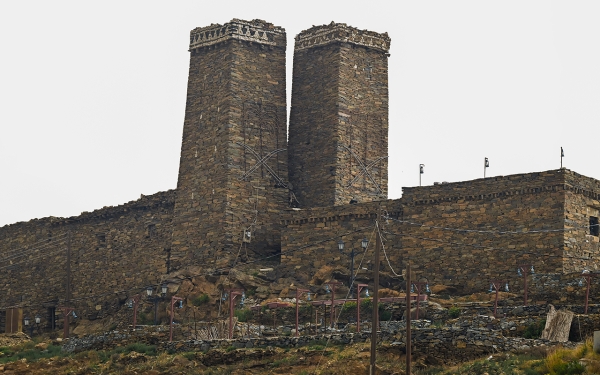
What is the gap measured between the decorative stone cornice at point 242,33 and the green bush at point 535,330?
20.5m

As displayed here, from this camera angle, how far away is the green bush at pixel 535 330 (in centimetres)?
4762

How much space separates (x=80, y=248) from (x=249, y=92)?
11.1 m

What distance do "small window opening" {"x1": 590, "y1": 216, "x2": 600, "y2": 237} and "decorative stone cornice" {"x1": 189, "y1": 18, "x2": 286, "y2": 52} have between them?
15.1m

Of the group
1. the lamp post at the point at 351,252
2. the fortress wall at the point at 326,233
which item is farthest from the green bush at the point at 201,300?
the lamp post at the point at 351,252

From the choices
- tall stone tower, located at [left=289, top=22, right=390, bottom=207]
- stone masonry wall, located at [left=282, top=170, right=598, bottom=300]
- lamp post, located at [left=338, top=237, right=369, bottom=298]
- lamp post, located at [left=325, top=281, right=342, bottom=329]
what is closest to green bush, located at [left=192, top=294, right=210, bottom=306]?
stone masonry wall, located at [left=282, top=170, right=598, bottom=300]

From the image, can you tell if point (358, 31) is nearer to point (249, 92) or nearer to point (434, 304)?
point (249, 92)

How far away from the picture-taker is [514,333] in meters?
48.0

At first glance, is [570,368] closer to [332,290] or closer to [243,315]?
[332,290]

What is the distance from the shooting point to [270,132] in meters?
63.6

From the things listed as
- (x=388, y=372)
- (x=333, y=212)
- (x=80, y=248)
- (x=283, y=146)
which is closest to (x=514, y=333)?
(x=388, y=372)

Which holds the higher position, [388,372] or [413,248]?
[413,248]

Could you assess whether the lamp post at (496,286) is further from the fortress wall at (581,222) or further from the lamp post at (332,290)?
the lamp post at (332,290)

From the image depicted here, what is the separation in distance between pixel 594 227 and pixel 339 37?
1362cm

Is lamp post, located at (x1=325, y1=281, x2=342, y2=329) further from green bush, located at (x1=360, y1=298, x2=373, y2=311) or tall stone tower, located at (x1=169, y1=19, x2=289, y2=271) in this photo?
tall stone tower, located at (x1=169, y1=19, x2=289, y2=271)
